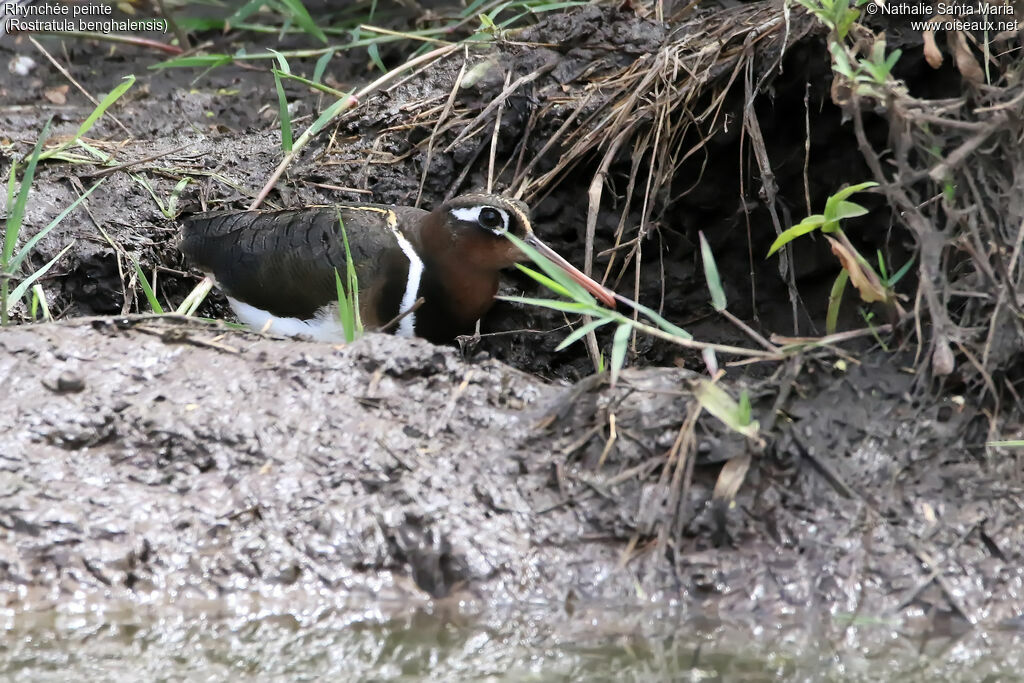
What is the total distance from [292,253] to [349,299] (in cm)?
43

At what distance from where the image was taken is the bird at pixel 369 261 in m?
4.86

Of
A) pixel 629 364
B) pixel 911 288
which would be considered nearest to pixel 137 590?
pixel 629 364

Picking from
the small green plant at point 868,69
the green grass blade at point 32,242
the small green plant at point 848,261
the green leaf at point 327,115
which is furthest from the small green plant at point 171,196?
the small green plant at point 868,69

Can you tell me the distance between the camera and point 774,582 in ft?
11.4

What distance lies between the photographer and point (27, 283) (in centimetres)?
477

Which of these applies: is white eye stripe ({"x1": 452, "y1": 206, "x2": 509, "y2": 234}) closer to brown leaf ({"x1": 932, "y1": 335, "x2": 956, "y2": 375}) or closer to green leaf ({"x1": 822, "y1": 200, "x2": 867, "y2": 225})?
green leaf ({"x1": 822, "y1": 200, "x2": 867, "y2": 225})

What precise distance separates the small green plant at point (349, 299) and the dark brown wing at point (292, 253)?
0.06 m

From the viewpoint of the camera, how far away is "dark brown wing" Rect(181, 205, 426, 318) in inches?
191

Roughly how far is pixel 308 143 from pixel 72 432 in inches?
97.6

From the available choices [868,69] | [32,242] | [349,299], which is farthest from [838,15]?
[32,242]

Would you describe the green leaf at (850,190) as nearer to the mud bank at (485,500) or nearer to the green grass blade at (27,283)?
the mud bank at (485,500)

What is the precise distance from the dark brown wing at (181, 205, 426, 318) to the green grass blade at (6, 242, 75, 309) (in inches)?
22.0

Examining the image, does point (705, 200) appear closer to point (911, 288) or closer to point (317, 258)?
point (911, 288)

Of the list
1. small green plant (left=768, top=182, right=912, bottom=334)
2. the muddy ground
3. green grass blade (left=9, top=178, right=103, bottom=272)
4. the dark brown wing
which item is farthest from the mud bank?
the dark brown wing
